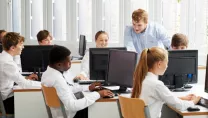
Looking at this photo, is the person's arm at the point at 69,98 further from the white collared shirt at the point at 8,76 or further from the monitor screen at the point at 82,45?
the monitor screen at the point at 82,45

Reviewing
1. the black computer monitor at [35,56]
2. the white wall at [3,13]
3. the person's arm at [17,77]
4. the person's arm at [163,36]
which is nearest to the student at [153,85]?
the person's arm at [17,77]

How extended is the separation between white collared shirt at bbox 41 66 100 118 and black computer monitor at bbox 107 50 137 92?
1.33 feet

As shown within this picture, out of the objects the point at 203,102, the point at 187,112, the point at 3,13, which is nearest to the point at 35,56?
the point at 203,102

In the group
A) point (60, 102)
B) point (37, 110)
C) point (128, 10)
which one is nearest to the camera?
point (60, 102)

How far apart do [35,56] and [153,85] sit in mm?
2392

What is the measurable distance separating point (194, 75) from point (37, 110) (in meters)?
1.85

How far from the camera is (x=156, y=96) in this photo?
12.5 feet

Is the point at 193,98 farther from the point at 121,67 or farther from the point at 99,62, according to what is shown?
the point at 99,62

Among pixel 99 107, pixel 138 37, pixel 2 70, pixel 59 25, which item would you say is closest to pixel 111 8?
pixel 59 25

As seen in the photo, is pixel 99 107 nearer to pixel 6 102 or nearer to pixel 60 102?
pixel 60 102

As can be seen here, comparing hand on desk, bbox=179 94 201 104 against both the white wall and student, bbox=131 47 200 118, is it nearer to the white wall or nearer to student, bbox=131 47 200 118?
student, bbox=131 47 200 118

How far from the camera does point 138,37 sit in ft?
20.4

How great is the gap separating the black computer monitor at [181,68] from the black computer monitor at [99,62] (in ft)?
2.24

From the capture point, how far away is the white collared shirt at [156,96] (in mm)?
3770
